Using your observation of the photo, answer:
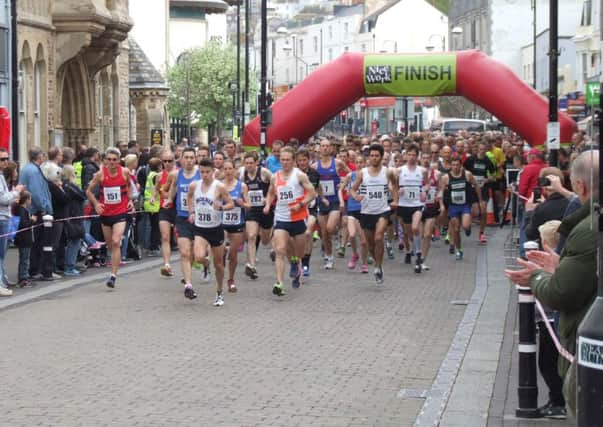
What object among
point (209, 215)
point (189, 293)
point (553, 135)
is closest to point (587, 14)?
point (553, 135)

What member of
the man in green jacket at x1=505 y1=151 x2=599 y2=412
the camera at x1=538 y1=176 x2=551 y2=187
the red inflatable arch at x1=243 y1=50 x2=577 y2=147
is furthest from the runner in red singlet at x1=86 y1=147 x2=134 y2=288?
the man in green jacket at x1=505 y1=151 x2=599 y2=412

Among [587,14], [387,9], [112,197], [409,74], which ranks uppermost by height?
[387,9]

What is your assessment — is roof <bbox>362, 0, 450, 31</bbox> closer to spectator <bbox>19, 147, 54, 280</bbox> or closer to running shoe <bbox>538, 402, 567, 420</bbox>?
spectator <bbox>19, 147, 54, 280</bbox>

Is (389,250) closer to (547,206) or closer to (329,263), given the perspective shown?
(329,263)

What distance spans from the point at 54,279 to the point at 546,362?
34.9 feet

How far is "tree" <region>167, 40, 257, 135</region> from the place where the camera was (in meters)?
72.0

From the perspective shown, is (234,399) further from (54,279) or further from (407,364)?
(54,279)

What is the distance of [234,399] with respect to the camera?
373 inches

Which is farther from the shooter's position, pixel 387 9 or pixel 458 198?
pixel 387 9

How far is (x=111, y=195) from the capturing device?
57.9 feet

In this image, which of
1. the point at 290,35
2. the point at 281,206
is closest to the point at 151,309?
the point at 281,206

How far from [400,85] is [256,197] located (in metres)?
9.27

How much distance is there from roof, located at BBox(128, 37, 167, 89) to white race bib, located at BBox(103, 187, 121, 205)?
36.2m

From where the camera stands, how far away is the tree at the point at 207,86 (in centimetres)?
7203
